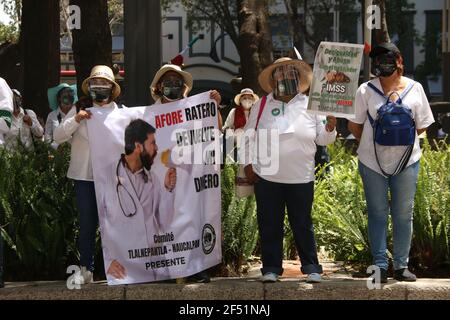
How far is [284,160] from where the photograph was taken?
6605 millimetres

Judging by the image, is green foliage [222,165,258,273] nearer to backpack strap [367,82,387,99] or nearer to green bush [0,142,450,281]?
green bush [0,142,450,281]

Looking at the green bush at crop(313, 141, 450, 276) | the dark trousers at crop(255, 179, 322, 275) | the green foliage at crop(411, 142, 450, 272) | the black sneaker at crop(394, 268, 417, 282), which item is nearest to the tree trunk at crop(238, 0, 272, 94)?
the green bush at crop(313, 141, 450, 276)

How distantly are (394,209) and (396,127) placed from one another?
2.23 ft

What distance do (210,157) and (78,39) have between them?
397cm

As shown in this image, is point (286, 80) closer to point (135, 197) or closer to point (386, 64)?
point (386, 64)

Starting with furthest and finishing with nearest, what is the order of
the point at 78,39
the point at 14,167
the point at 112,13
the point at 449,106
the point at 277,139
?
the point at 112,13 < the point at 449,106 < the point at 78,39 < the point at 14,167 < the point at 277,139

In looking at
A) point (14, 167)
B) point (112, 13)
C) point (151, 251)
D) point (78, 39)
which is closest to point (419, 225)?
point (151, 251)

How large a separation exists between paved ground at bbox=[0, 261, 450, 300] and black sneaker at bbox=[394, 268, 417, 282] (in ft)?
0.29

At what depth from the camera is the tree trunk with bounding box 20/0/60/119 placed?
14508mm

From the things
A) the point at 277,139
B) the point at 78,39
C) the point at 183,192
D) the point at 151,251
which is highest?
the point at 78,39

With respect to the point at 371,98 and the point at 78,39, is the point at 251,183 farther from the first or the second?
the point at 78,39

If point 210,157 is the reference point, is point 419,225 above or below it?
below

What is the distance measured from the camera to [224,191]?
740cm

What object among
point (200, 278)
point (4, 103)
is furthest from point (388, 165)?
point (4, 103)
